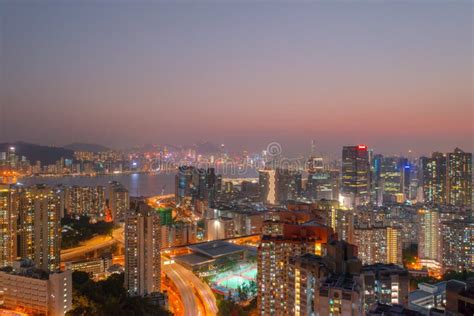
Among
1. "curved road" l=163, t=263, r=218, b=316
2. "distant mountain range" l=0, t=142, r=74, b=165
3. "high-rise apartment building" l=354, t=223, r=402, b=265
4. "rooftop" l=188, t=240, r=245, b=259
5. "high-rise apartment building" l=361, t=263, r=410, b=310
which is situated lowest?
"curved road" l=163, t=263, r=218, b=316

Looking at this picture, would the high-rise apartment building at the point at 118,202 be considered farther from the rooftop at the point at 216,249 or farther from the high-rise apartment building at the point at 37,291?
the high-rise apartment building at the point at 37,291

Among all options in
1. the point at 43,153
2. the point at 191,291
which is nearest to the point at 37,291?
the point at 191,291

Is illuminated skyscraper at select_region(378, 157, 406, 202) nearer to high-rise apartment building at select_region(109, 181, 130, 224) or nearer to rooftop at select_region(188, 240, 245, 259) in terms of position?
rooftop at select_region(188, 240, 245, 259)

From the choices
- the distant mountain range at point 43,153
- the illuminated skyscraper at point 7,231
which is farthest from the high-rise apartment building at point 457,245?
the distant mountain range at point 43,153

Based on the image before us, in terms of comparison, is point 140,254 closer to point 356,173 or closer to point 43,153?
point 356,173

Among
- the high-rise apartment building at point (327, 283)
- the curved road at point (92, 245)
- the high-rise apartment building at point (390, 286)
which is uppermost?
the high-rise apartment building at point (327, 283)

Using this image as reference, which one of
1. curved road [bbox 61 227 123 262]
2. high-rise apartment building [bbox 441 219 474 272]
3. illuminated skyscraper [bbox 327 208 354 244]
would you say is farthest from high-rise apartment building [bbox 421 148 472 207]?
curved road [bbox 61 227 123 262]
